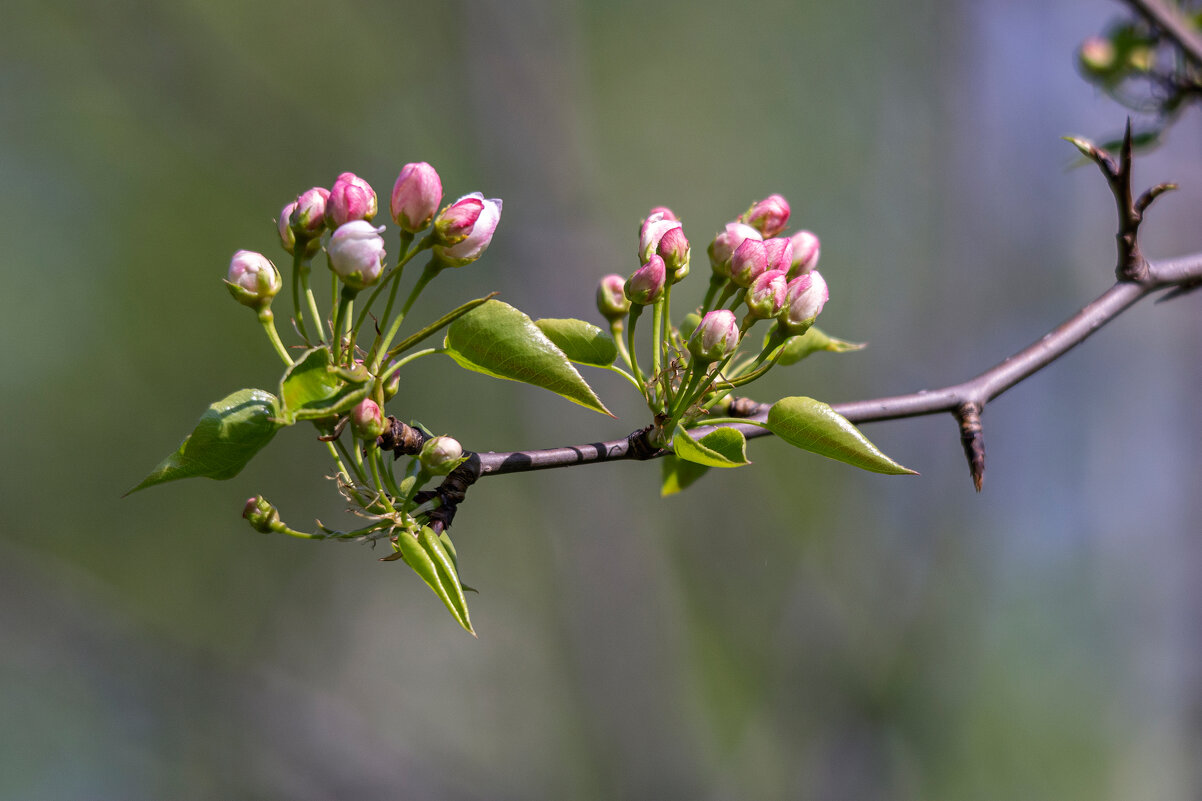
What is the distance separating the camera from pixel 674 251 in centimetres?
116

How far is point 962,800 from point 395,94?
852 cm

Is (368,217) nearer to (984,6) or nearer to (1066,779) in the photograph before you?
(984,6)

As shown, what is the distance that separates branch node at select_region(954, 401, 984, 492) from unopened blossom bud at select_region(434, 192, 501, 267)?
68 centimetres

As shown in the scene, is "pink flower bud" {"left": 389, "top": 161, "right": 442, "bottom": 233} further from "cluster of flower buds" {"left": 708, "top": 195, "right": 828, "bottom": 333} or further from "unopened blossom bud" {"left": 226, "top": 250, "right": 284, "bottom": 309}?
"cluster of flower buds" {"left": 708, "top": 195, "right": 828, "bottom": 333}

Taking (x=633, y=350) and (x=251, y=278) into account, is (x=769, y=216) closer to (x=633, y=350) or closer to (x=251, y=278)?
(x=633, y=350)

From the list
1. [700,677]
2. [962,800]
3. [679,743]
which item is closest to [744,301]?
[679,743]

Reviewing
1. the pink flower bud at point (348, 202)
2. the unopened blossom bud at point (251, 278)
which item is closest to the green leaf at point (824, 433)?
the pink flower bud at point (348, 202)

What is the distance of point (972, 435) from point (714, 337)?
0.40 meters

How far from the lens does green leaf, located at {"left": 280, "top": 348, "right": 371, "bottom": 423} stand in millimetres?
915

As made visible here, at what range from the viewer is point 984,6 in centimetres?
598

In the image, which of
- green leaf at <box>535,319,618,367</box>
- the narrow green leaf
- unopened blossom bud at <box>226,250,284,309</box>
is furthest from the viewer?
green leaf at <box>535,319,618,367</box>

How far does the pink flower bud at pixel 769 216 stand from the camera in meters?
1.34

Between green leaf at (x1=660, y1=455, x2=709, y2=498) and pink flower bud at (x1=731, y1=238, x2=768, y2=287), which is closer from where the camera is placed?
pink flower bud at (x1=731, y1=238, x2=768, y2=287)

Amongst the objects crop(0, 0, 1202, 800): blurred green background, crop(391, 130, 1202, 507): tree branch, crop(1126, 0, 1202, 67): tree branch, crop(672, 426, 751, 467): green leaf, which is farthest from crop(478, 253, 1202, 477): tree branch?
crop(0, 0, 1202, 800): blurred green background
